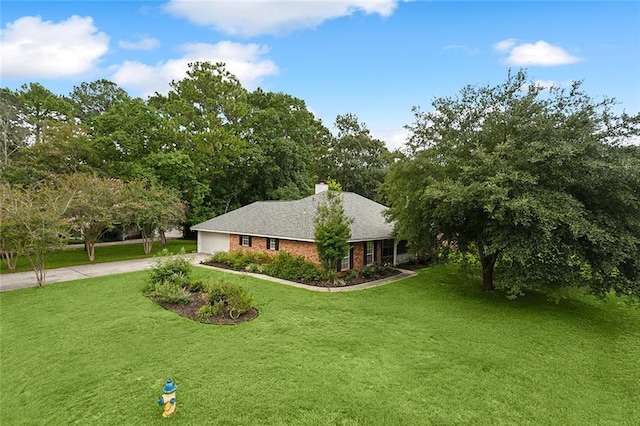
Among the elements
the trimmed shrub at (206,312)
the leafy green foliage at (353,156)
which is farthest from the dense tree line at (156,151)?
the trimmed shrub at (206,312)

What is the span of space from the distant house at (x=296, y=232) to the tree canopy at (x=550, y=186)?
18.7ft

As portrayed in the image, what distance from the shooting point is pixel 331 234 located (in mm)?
14109

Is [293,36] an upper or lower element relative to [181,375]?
upper

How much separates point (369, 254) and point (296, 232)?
155 inches

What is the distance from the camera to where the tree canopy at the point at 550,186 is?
9.43 meters

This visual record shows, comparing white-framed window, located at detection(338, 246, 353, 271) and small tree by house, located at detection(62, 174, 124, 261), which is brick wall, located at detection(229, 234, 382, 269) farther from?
small tree by house, located at detection(62, 174, 124, 261)

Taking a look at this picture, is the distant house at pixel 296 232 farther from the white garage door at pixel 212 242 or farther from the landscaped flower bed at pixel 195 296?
the landscaped flower bed at pixel 195 296

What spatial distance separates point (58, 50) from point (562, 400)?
1670 cm

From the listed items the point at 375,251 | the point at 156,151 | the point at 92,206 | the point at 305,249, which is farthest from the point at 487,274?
the point at 156,151

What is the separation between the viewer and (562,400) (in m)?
6.09

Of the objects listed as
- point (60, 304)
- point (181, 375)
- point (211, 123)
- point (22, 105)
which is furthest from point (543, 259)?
point (22, 105)

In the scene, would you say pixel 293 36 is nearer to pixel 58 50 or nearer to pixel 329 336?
pixel 58 50

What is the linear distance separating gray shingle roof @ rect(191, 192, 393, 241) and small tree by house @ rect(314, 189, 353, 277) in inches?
44.5

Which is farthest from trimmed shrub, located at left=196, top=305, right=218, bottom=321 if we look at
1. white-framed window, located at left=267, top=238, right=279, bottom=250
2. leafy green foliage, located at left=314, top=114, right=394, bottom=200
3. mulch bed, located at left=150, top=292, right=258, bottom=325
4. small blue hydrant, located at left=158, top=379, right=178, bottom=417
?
leafy green foliage, located at left=314, top=114, right=394, bottom=200
